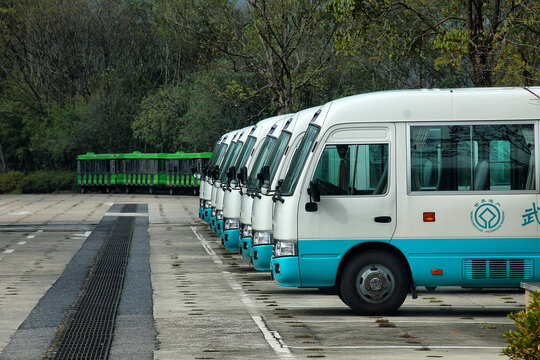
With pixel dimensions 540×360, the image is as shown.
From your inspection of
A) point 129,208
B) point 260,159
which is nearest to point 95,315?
point 260,159

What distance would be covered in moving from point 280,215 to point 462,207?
7.27 ft

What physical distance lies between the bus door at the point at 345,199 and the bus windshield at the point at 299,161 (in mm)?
202

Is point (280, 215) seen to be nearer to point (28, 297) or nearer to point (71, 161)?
point (28, 297)

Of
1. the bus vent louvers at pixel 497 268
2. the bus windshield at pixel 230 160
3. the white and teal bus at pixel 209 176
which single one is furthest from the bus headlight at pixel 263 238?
the white and teal bus at pixel 209 176

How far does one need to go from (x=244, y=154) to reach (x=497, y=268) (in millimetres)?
9647

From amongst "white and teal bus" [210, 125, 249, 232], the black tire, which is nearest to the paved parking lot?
the black tire

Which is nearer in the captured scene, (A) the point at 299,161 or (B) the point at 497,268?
(B) the point at 497,268

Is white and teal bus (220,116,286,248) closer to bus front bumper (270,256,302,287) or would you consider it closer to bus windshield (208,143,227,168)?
bus windshield (208,143,227,168)

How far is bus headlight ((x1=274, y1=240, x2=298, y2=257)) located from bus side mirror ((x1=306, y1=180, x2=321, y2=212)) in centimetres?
45

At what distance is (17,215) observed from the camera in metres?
41.1

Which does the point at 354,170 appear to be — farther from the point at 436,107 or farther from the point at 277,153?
the point at 277,153

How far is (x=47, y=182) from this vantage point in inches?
2795

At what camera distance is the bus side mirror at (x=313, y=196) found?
12.5 metres

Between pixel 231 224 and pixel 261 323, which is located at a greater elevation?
pixel 231 224
